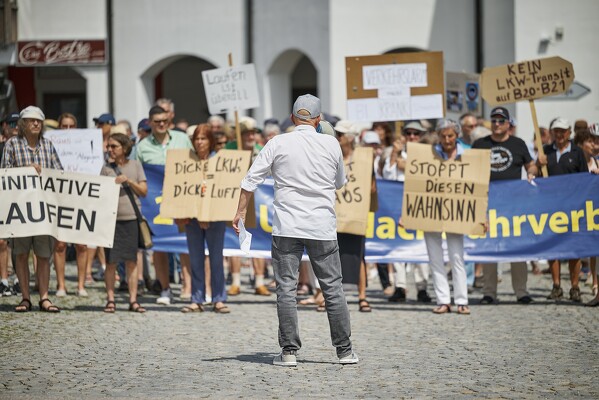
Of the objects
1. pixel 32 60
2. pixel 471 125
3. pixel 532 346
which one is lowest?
pixel 532 346

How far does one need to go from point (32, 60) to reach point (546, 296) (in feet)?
54.6

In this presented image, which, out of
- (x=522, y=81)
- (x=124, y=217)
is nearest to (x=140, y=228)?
(x=124, y=217)

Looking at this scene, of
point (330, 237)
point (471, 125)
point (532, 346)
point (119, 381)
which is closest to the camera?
point (119, 381)

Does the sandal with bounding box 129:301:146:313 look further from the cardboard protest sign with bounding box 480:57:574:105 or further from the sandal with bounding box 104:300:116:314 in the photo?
the cardboard protest sign with bounding box 480:57:574:105

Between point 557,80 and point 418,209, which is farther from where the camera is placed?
point 557,80

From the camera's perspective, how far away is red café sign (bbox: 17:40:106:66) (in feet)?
93.4

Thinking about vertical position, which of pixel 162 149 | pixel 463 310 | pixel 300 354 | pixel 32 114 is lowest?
pixel 300 354

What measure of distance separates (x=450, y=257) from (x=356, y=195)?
1212 millimetres

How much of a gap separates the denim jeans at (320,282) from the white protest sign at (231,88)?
5.77 m

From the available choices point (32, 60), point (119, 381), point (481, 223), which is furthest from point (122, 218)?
point (32, 60)

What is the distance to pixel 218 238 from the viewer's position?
13703mm

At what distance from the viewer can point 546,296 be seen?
15.3m

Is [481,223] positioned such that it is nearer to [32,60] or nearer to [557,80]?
[557,80]

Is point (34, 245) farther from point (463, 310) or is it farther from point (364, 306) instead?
point (463, 310)
